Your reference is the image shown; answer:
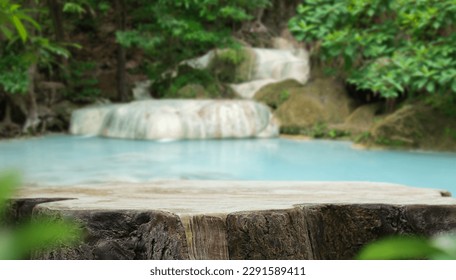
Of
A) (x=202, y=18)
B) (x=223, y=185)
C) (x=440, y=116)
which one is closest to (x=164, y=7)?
(x=202, y=18)

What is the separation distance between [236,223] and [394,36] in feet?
16.5

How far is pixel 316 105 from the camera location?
328 inches

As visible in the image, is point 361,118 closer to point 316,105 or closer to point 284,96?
point 316,105

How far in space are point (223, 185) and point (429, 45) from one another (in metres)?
3.83

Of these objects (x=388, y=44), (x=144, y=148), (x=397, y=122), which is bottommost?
(x=144, y=148)

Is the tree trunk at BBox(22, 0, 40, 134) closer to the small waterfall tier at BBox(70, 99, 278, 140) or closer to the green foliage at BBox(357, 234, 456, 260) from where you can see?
the small waterfall tier at BBox(70, 99, 278, 140)

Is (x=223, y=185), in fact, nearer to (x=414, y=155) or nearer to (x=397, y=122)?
(x=414, y=155)

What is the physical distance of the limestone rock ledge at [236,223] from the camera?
1118mm

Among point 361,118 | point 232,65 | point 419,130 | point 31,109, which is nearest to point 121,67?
point 232,65

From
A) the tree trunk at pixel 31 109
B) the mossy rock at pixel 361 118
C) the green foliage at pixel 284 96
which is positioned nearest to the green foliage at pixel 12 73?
the tree trunk at pixel 31 109

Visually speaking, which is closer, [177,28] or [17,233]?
[17,233]

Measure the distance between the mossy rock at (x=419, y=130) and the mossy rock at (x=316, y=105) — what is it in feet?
6.97

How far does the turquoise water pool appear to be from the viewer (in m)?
3.90
